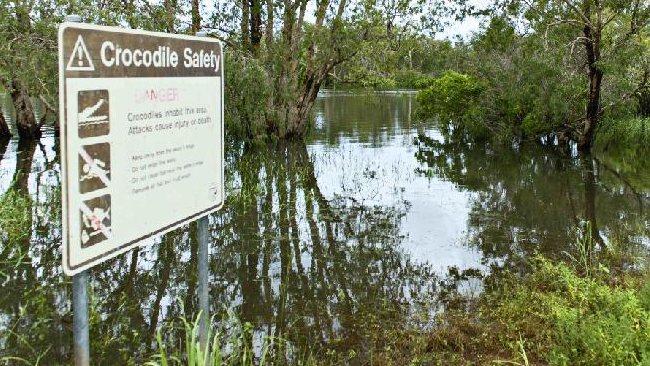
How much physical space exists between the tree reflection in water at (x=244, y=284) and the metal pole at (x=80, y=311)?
197 centimetres

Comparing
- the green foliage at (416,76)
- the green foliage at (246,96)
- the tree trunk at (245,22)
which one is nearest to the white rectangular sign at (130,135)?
the green foliage at (246,96)

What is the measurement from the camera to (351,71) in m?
22.5

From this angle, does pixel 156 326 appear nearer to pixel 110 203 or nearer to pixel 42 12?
pixel 110 203

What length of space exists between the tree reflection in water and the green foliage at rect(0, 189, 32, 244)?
20cm

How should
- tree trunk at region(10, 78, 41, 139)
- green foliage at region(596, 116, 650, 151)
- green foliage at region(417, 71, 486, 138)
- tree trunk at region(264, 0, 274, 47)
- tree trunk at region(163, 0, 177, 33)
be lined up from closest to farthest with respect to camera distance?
tree trunk at region(163, 0, 177, 33) < tree trunk at region(264, 0, 274, 47) < green foliage at region(596, 116, 650, 151) < tree trunk at region(10, 78, 41, 139) < green foliage at region(417, 71, 486, 138)

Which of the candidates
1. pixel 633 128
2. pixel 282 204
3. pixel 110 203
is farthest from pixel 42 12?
pixel 633 128

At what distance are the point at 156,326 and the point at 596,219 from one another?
301 inches

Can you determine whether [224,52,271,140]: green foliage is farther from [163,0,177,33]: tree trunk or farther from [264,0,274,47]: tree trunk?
[264,0,274,47]: tree trunk

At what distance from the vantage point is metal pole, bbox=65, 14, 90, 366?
80.9 inches

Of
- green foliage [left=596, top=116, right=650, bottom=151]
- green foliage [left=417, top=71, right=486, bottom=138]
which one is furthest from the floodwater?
green foliage [left=417, top=71, right=486, bottom=138]

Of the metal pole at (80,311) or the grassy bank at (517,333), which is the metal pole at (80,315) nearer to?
the metal pole at (80,311)

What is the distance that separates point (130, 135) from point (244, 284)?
4.28m

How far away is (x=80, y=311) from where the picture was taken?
6.80 ft

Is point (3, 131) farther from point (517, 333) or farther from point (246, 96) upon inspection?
point (517, 333)
